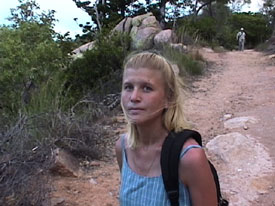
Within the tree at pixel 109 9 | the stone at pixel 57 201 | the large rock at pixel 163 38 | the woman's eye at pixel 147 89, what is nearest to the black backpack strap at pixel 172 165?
the woman's eye at pixel 147 89

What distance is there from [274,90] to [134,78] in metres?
6.58

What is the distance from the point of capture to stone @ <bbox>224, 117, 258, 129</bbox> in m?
5.18

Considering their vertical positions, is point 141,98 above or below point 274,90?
above

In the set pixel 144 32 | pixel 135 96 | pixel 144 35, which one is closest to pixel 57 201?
pixel 135 96

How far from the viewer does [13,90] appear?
5.62 metres

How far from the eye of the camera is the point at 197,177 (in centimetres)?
133

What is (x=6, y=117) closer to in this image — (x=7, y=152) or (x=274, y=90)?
(x=7, y=152)

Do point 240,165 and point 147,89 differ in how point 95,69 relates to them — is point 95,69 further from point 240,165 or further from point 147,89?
point 147,89

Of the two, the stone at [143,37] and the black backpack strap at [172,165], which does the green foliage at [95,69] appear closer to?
the stone at [143,37]

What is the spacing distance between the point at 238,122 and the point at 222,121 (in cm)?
34

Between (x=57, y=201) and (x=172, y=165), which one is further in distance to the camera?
(x=57, y=201)

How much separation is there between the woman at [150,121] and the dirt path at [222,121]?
1.82 meters

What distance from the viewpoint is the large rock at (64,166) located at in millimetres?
3635

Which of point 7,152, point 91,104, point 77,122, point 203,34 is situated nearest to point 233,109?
point 91,104
